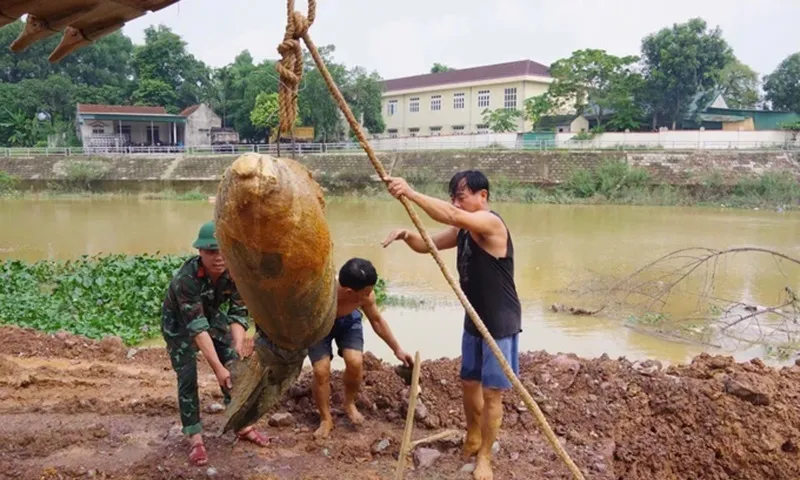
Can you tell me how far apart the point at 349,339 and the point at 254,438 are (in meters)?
0.87

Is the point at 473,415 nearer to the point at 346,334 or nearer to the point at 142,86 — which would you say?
the point at 346,334

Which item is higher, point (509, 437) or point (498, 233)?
point (498, 233)

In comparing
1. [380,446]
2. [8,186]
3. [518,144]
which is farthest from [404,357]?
[8,186]

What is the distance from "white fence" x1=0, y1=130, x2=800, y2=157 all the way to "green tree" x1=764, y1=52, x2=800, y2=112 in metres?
10.2

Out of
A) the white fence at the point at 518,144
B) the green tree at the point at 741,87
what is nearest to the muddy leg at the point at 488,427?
the white fence at the point at 518,144

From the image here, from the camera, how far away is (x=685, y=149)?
29.2 m

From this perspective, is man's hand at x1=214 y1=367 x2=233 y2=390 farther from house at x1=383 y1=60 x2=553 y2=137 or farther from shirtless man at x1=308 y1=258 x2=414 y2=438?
house at x1=383 y1=60 x2=553 y2=137

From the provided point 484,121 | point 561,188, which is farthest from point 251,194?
point 484,121

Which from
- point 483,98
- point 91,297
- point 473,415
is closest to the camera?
point 473,415

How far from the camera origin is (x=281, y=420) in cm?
448

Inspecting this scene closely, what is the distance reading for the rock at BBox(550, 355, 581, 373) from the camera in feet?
17.2

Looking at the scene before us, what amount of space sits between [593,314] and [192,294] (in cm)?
705

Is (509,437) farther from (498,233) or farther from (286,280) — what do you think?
(286,280)

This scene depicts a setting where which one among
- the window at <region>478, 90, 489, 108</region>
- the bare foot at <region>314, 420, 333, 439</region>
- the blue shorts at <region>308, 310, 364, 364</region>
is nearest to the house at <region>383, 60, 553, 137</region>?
the window at <region>478, 90, 489, 108</region>
